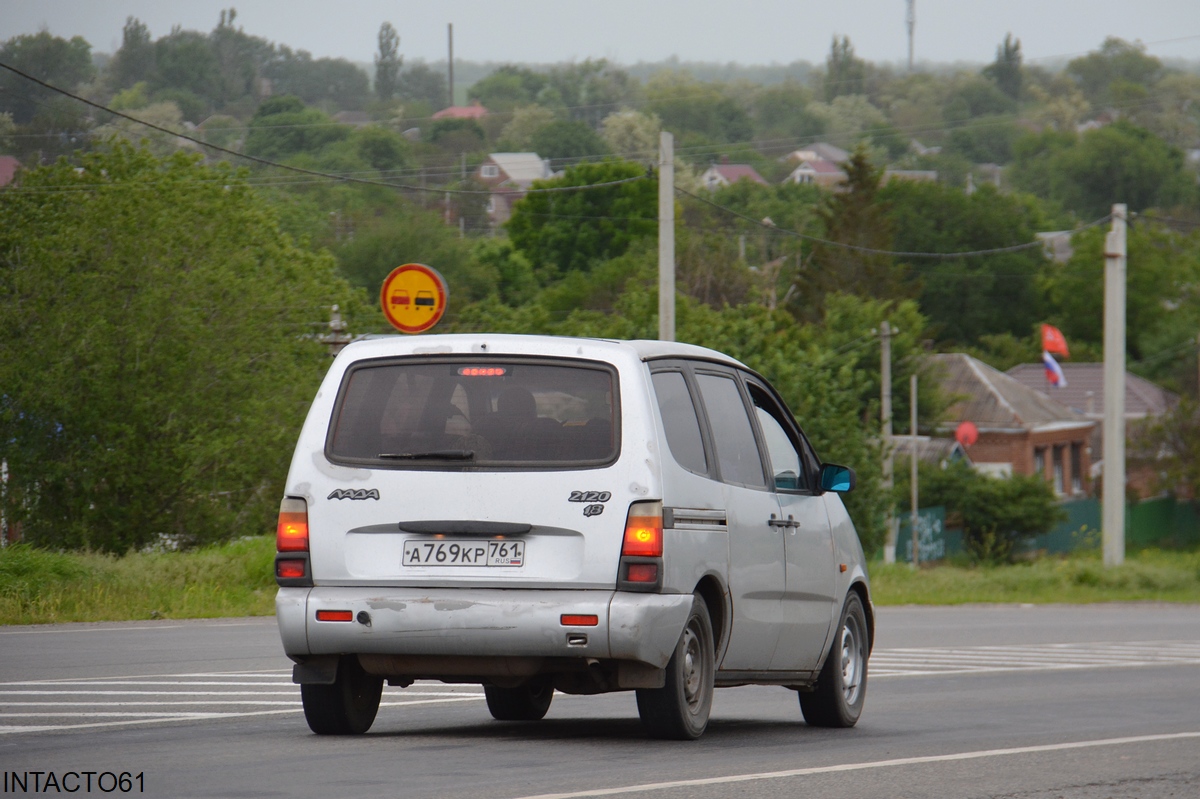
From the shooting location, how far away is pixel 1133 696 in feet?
44.1

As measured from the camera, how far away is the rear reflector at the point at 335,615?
786cm

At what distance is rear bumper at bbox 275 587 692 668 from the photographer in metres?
7.71

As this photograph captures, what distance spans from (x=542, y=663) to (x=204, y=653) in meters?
6.74

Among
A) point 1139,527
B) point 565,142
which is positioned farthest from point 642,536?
point 565,142

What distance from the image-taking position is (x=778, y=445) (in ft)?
31.7

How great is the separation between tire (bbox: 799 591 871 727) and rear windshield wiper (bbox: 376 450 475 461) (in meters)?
2.93

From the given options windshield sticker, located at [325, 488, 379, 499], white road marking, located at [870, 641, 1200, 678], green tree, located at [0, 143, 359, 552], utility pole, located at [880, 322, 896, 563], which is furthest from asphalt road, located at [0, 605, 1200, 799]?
utility pole, located at [880, 322, 896, 563]

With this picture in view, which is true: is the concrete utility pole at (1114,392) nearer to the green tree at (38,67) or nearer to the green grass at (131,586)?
the green grass at (131,586)

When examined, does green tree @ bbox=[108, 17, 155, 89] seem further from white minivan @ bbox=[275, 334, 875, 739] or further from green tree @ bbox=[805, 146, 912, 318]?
white minivan @ bbox=[275, 334, 875, 739]

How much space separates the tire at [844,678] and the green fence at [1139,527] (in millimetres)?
56897

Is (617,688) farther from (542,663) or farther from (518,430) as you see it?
(518,430)

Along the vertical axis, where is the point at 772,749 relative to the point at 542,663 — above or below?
below

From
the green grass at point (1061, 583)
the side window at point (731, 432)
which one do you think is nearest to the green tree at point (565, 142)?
the green grass at point (1061, 583)

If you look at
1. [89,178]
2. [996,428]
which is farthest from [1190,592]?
[996,428]
